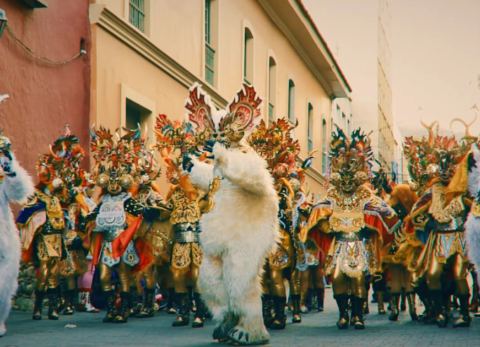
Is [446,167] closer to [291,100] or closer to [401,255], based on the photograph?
[401,255]

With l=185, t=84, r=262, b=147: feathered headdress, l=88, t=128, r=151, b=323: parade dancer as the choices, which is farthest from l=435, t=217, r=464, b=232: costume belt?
l=88, t=128, r=151, b=323: parade dancer

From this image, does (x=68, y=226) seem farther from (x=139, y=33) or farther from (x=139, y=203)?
(x=139, y=33)

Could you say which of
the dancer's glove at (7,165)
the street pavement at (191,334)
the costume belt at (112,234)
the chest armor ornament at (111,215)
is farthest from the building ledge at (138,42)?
the dancer's glove at (7,165)

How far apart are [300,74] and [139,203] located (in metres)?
24.1

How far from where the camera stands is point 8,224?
10.7 metres

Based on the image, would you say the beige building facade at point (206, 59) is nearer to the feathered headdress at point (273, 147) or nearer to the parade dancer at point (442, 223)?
the feathered headdress at point (273, 147)

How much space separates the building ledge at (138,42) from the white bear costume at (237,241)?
307 inches

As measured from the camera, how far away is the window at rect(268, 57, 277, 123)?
103 ft

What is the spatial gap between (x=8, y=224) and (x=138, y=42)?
880 cm

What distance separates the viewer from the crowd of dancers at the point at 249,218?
10289 mm

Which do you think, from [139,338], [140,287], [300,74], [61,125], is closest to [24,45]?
[61,125]

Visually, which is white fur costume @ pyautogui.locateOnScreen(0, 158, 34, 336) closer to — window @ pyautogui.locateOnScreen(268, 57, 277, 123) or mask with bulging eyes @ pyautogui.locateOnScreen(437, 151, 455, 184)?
mask with bulging eyes @ pyautogui.locateOnScreen(437, 151, 455, 184)

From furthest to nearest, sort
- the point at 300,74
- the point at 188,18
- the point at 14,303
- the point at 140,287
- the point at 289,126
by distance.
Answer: the point at 300,74
the point at 188,18
the point at 14,303
the point at 140,287
the point at 289,126

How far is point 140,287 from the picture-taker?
13.7 m
